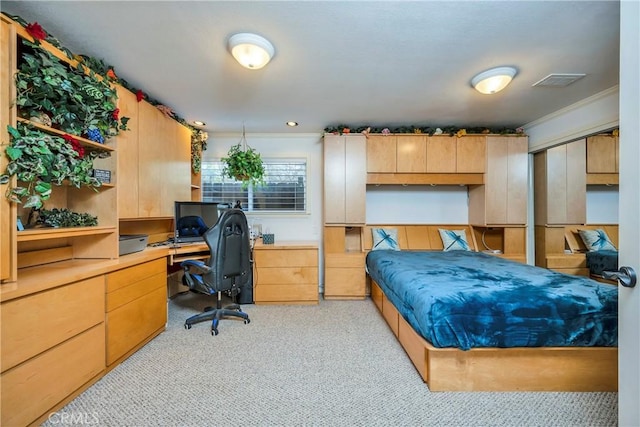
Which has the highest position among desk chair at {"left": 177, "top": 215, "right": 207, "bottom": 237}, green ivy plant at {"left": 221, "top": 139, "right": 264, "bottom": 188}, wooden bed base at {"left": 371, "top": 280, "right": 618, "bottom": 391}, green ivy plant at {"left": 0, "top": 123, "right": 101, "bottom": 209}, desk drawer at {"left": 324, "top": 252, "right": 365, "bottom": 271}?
green ivy plant at {"left": 221, "top": 139, "right": 264, "bottom": 188}

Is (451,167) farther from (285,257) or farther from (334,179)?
(285,257)

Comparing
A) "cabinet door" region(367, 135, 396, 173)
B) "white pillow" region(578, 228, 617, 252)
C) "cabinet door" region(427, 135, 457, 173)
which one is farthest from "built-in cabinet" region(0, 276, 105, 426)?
"white pillow" region(578, 228, 617, 252)

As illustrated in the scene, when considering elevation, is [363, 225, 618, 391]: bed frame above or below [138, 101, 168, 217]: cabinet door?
below

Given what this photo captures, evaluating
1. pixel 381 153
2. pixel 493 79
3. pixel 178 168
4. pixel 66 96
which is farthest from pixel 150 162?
pixel 493 79

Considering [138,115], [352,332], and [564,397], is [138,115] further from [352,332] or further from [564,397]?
[564,397]

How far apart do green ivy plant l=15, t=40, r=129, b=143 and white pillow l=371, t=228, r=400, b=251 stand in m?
3.18

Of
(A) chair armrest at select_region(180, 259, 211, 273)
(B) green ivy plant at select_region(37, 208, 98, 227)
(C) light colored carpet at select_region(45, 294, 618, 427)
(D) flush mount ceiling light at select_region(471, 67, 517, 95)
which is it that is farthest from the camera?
(A) chair armrest at select_region(180, 259, 211, 273)

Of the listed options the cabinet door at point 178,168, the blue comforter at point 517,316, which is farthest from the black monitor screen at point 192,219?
the blue comforter at point 517,316

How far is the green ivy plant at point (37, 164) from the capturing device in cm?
142

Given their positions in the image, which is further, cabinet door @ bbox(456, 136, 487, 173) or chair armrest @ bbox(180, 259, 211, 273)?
cabinet door @ bbox(456, 136, 487, 173)

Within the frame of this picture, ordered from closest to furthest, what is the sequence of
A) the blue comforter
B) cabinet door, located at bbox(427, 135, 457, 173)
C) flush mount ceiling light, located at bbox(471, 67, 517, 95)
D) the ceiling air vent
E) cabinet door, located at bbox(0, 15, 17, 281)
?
cabinet door, located at bbox(0, 15, 17, 281)
the blue comforter
flush mount ceiling light, located at bbox(471, 67, 517, 95)
the ceiling air vent
cabinet door, located at bbox(427, 135, 457, 173)

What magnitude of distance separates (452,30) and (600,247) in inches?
163

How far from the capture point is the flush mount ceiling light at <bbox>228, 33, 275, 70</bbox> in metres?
1.77

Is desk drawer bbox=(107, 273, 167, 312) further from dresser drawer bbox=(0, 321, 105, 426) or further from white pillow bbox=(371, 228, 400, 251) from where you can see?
white pillow bbox=(371, 228, 400, 251)
